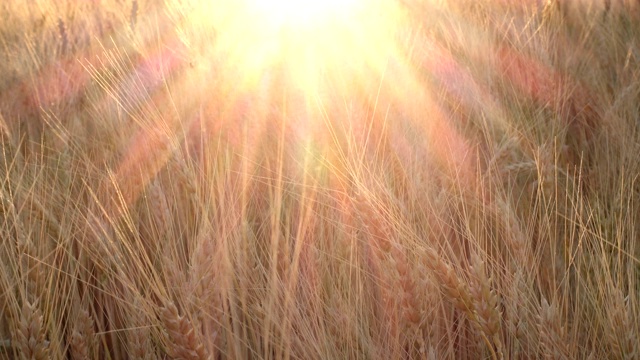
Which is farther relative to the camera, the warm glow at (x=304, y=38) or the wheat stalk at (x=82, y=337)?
the warm glow at (x=304, y=38)

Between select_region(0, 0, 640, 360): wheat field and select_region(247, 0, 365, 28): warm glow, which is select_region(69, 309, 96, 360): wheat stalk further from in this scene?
select_region(247, 0, 365, 28): warm glow

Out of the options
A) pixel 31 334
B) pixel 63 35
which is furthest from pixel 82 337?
pixel 63 35

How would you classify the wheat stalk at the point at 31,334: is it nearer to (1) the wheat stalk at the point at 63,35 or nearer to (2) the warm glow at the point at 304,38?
(2) the warm glow at the point at 304,38

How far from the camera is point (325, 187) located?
1.15m

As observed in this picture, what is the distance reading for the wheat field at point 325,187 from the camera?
0.95 m

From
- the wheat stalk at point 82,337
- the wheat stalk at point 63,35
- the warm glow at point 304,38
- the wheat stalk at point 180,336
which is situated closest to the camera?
the wheat stalk at point 180,336

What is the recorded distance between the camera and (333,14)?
216 cm

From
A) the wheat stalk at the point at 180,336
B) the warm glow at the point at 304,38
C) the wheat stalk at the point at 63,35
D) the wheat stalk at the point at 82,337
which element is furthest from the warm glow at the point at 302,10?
the wheat stalk at the point at 180,336

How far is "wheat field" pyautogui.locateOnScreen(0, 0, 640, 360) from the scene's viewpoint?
3.11 feet

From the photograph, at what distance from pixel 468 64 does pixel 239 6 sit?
3.21ft

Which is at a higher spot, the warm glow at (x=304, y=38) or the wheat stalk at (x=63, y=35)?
the wheat stalk at (x=63, y=35)

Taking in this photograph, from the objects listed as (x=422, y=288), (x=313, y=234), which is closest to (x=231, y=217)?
(x=313, y=234)

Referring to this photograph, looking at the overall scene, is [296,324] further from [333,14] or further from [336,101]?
[333,14]

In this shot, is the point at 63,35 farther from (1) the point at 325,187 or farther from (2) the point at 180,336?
(2) the point at 180,336
